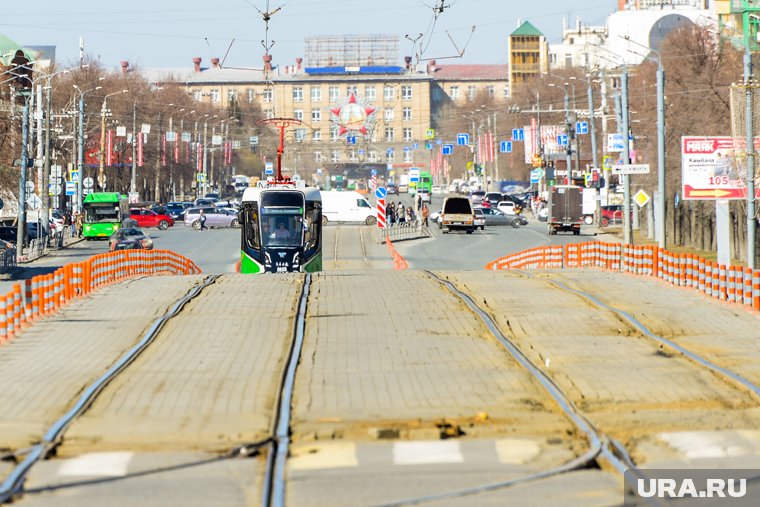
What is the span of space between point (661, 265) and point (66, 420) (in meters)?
22.0

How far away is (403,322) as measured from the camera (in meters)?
23.5

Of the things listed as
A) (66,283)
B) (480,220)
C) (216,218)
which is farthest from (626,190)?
(216,218)

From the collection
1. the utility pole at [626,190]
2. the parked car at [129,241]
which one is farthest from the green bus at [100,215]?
the utility pole at [626,190]

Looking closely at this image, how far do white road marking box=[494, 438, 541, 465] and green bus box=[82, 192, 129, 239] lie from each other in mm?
67624

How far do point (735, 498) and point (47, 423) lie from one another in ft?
22.7

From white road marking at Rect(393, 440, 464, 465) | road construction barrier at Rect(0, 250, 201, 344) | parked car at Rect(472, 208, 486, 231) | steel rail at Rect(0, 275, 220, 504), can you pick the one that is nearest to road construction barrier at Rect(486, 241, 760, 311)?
steel rail at Rect(0, 275, 220, 504)

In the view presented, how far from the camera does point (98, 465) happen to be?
12.0 metres

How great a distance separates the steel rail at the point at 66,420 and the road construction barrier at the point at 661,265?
11.2m

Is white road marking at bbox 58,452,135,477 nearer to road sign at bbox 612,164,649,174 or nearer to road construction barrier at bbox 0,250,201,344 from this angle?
road construction barrier at bbox 0,250,201,344

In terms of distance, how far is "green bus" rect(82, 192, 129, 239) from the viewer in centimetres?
7894

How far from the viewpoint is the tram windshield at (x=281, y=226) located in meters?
39.8

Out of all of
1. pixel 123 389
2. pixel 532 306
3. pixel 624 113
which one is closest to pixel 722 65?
pixel 624 113

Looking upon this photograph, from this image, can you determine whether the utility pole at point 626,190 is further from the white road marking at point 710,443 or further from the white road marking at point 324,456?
the white road marking at point 324,456

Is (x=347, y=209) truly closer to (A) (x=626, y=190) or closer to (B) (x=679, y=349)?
(A) (x=626, y=190)
